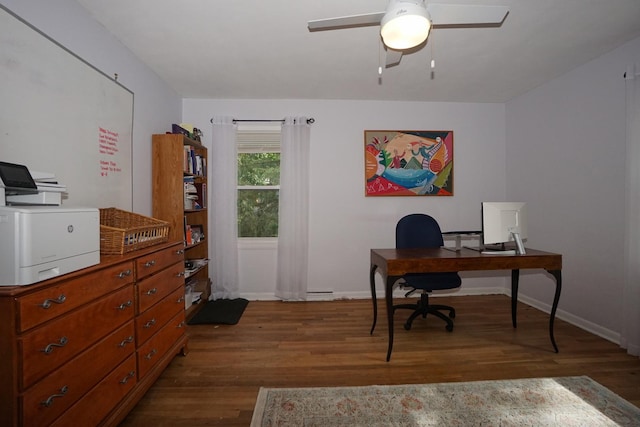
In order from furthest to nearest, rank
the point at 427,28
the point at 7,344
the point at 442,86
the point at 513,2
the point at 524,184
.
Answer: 1. the point at 524,184
2. the point at 442,86
3. the point at 513,2
4. the point at 427,28
5. the point at 7,344

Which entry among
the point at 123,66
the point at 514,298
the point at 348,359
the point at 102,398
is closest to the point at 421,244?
the point at 514,298

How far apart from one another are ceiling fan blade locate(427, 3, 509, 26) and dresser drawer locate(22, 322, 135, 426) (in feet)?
8.21

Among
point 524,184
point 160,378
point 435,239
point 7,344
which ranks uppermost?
point 524,184

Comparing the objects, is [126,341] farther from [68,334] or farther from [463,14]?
[463,14]

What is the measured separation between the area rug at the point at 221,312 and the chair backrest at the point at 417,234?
1999 millimetres

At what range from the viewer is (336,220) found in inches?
148

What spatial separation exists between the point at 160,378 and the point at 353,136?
129 inches

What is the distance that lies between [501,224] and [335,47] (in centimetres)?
222

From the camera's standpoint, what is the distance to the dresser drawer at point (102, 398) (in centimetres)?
122

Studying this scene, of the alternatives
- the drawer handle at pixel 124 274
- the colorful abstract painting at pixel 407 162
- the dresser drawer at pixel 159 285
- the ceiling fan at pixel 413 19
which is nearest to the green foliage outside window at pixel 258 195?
the colorful abstract painting at pixel 407 162

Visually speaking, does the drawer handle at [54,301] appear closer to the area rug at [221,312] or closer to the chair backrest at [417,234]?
the area rug at [221,312]

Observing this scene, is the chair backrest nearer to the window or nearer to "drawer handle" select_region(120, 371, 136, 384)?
the window

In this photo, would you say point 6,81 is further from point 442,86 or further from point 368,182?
point 442,86

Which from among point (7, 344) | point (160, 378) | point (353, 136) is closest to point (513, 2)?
point (353, 136)
